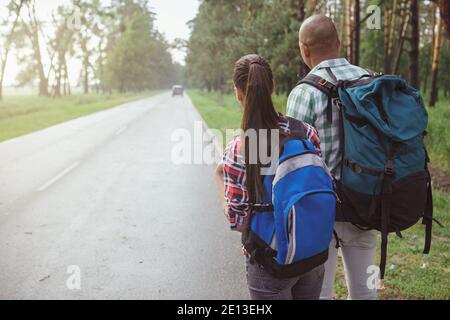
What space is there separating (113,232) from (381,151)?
442cm

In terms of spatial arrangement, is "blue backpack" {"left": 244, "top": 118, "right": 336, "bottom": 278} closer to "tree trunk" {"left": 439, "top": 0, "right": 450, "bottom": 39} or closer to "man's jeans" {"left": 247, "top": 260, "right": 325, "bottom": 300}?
"man's jeans" {"left": 247, "top": 260, "right": 325, "bottom": 300}

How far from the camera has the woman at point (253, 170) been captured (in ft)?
6.61

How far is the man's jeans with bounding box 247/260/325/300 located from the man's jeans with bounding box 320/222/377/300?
1.14 ft

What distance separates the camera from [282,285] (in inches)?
83.8

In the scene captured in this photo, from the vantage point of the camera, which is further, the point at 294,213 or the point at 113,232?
the point at 113,232

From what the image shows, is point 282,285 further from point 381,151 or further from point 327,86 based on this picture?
point 327,86

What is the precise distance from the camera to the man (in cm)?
244

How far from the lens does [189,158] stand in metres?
12.6

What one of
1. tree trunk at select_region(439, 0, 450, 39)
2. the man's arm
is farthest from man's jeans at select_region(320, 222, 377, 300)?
tree trunk at select_region(439, 0, 450, 39)

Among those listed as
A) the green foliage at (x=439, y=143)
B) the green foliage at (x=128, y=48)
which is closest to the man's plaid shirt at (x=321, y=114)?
the green foliage at (x=439, y=143)

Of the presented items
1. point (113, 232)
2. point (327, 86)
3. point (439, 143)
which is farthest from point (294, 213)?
point (439, 143)

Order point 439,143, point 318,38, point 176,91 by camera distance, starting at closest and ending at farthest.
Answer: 1. point 318,38
2. point 439,143
3. point 176,91

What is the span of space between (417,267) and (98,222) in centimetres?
411
